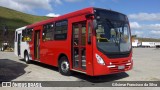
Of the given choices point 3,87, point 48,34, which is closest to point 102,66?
point 3,87

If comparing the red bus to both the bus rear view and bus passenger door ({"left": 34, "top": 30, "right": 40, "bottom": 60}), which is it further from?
bus passenger door ({"left": 34, "top": 30, "right": 40, "bottom": 60})

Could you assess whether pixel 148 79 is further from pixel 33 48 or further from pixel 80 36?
pixel 33 48

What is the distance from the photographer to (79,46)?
11375mm

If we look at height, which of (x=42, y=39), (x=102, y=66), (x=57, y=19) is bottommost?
(x=102, y=66)

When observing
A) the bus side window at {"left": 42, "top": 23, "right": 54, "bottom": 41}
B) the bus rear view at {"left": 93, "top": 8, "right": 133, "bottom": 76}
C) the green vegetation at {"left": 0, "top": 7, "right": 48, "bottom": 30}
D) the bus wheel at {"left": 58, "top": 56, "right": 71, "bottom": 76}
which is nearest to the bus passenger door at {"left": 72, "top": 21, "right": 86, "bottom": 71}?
the bus wheel at {"left": 58, "top": 56, "right": 71, "bottom": 76}

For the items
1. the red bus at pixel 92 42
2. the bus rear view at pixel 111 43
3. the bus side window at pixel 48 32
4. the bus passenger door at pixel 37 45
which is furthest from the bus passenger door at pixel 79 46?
the bus passenger door at pixel 37 45

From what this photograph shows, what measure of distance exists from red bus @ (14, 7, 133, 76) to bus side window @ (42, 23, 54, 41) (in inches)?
2.2

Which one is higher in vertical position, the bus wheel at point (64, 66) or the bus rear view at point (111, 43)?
the bus rear view at point (111, 43)

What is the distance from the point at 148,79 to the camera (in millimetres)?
11680

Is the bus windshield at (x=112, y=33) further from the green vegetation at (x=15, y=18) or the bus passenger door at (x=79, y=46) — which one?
the green vegetation at (x=15, y=18)

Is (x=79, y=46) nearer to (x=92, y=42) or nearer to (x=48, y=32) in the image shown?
(x=92, y=42)

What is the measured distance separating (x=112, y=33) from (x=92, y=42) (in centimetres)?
120

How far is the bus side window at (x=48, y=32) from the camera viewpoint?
1430 centimetres

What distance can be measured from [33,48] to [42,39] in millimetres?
1862
